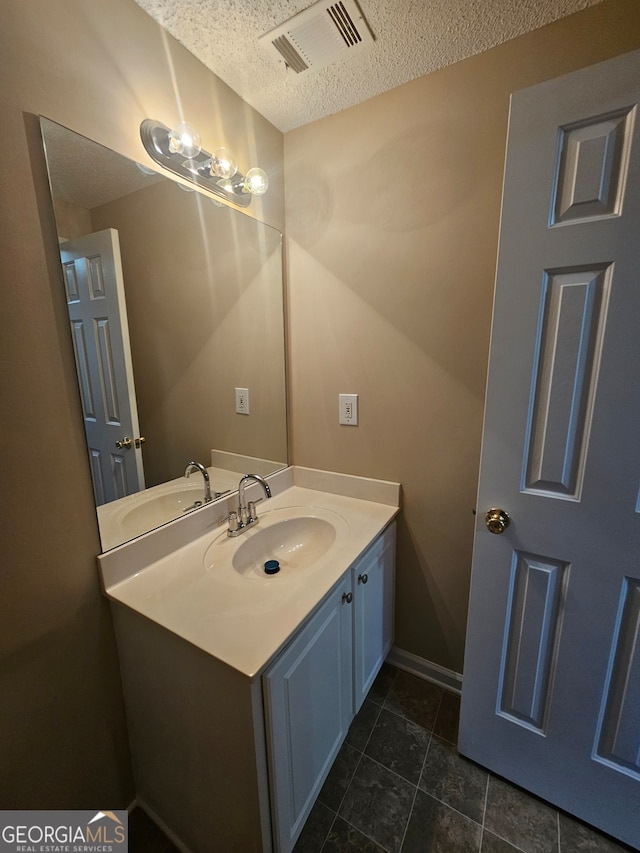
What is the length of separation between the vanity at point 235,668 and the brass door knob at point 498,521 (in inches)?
15.8

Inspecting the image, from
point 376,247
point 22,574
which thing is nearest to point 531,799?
point 22,574

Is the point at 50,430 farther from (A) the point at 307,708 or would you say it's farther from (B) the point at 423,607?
(B) the point at 423,607

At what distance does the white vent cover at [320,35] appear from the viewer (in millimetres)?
972

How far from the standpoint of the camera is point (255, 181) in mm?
1285

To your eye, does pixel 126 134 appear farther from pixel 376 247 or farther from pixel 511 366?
pixel 511 366

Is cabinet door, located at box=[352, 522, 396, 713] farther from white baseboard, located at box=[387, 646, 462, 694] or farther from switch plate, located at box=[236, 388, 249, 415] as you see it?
switch plate, located at box=[236, 388, 249, 415]

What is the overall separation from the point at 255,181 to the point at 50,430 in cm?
111

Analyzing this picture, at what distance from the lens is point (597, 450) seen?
89 centimetres

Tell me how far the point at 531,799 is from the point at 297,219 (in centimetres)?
231

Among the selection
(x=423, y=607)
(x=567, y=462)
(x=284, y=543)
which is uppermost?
(x=567, y=462)

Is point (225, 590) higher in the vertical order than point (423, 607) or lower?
higher

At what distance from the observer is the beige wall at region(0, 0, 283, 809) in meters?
0.77

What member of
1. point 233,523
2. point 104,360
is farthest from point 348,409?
point 104,360

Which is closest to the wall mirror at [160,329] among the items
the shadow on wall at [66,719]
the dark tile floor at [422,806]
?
the shadow on wall at [66,719]
